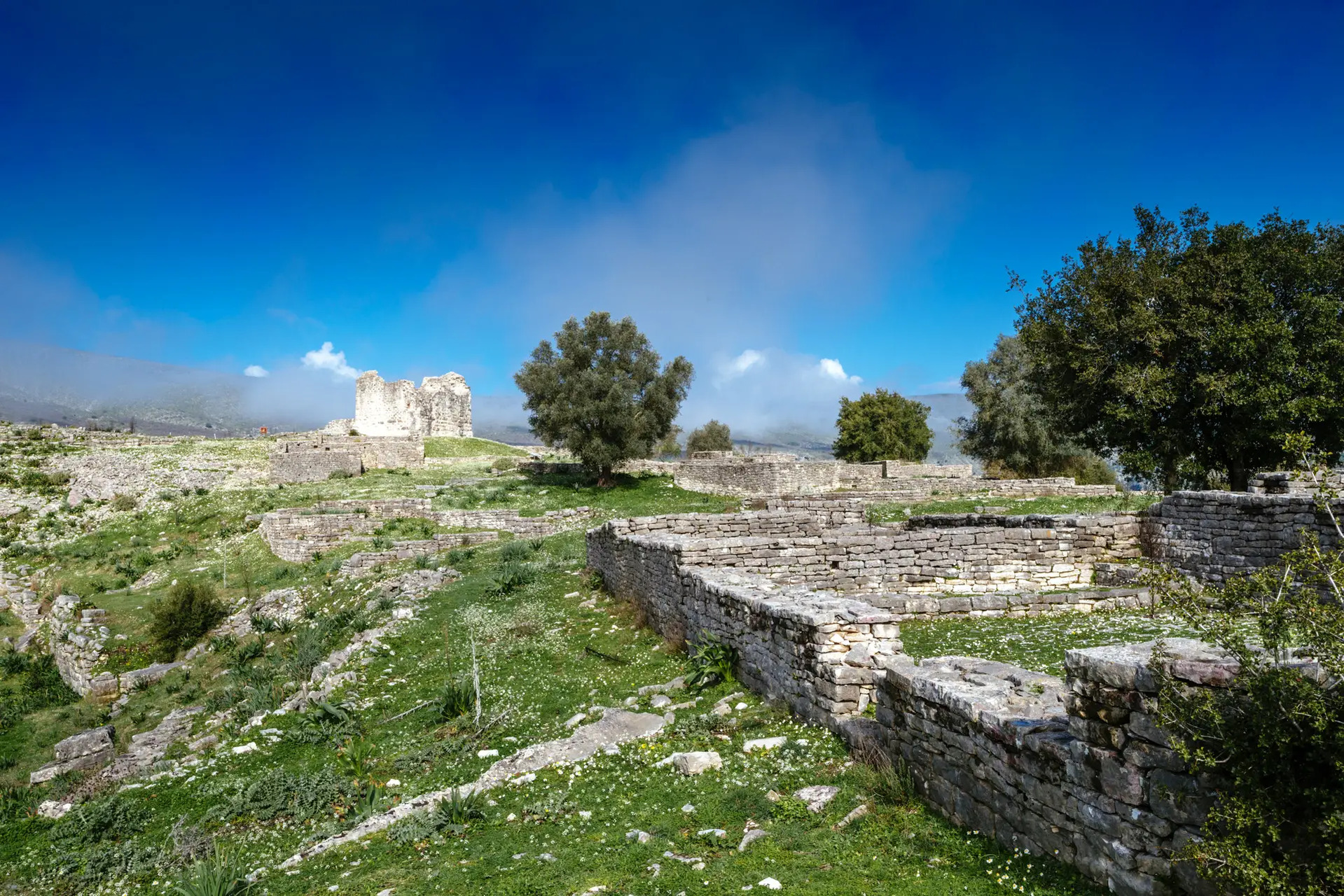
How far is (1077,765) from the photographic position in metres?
4.11

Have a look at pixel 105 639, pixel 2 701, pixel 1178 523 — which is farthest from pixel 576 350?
pixel 1178 523

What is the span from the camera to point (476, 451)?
54562 mm

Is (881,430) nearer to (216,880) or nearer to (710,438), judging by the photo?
(710,438)

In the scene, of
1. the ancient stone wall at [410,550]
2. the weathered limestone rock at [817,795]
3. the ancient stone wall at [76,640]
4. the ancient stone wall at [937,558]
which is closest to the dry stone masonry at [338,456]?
the ancient stone wall at [76,640]

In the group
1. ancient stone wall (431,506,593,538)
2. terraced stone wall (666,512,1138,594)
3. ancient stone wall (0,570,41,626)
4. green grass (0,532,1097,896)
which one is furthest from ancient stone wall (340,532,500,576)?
terraced stone wall (666,512,1138,594)

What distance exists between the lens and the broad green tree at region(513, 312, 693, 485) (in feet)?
113

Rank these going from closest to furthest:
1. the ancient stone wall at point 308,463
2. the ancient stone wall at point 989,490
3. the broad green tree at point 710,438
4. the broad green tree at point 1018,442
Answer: the ancient stone wall at point 989,490, the ancient stone wall at point 308,463, the broad green tree at point 1018,442, the broad green tree at point 710,438

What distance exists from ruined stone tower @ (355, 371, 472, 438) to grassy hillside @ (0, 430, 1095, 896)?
4385cm

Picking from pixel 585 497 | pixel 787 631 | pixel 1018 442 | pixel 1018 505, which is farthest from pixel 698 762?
pixel 1018 442

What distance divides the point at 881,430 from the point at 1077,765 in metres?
59.5

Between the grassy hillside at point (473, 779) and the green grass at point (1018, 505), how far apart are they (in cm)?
1054

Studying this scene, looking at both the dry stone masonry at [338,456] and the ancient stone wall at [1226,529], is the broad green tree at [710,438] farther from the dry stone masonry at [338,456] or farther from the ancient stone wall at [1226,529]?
the ancient stone wall at [1226,529]

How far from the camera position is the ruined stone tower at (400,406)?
204 ft

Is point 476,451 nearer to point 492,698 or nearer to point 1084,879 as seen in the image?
point 492,698
